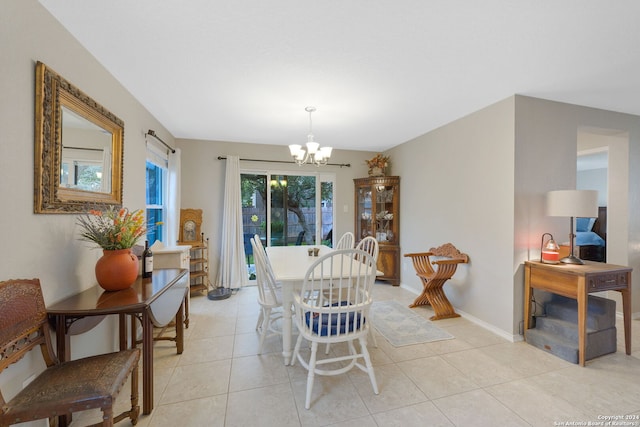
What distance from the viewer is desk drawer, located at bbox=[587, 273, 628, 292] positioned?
2041 mm

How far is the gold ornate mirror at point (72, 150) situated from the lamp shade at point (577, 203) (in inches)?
145

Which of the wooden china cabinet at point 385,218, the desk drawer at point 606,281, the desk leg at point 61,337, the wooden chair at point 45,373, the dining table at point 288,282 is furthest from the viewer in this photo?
the wooden china cabinet at point 385,218

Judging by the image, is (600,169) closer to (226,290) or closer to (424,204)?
(424,204)

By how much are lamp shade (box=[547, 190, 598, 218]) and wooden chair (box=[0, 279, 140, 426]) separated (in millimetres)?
3328

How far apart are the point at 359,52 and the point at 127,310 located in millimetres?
2123

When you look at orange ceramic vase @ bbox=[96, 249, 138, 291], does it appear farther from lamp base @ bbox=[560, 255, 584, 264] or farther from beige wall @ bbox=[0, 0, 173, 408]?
lamp base @ bbox=[560, 255, 584, 264]

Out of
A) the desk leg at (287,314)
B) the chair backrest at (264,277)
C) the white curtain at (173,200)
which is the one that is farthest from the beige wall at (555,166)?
the white curtain at (173,200)

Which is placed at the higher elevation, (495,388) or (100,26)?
(100,26)

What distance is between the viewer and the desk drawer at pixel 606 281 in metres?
Result: 2.04

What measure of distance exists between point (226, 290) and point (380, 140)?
3271 millimetres

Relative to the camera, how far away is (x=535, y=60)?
1.85 meters

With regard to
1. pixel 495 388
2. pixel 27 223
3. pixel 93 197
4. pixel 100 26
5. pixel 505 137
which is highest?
pixel 100 26

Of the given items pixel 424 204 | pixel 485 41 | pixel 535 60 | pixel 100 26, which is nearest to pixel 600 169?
pixel 424 204

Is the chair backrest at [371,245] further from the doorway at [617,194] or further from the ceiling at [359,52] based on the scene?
the doorway at [617,194]
